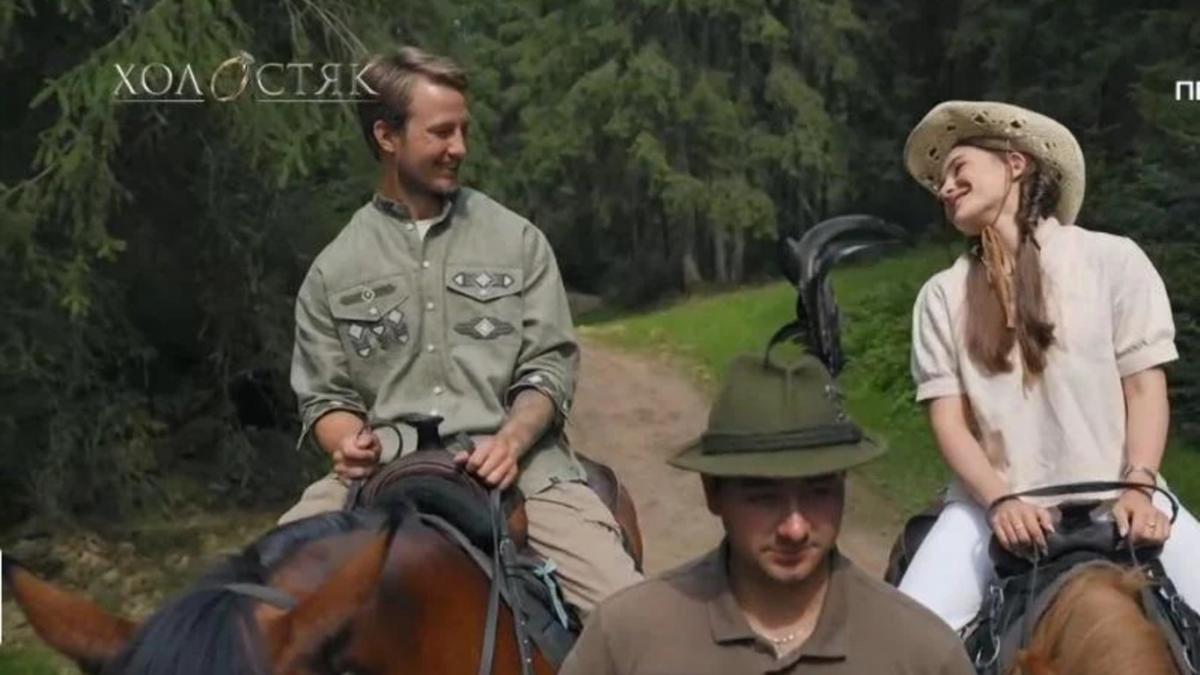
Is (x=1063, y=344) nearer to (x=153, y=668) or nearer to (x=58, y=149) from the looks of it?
(x=153, y=668)

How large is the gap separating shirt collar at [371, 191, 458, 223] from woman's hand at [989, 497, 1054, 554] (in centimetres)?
154

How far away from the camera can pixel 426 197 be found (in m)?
4.46

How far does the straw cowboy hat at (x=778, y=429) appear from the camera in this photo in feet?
8.73

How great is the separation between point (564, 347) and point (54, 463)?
6932 mm

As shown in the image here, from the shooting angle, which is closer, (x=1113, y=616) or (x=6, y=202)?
(x=1113, y=616)

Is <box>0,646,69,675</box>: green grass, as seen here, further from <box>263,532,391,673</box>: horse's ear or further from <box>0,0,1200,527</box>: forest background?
<box>263,532,391,673</box>: horse's ear

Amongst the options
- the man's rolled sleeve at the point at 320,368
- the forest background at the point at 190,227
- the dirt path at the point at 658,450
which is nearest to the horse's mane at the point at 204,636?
the man's rolled sleeve at the point at 320,368

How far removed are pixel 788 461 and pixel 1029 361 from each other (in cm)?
180

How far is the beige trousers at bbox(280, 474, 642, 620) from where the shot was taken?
4.28m

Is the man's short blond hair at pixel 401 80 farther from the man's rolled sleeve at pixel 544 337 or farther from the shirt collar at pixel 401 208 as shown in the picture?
the man's rolled sleeve at pixel 544 337

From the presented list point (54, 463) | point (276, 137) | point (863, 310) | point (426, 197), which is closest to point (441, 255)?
point (426, 197)

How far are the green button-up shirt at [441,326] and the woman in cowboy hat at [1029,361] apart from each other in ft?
3.19

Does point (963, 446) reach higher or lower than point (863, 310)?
higher

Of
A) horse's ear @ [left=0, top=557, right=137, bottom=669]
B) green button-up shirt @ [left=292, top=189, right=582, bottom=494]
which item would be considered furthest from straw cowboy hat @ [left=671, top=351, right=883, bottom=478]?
green button-up shirt @ [left=292, top=189, right=582, bottom=494]
